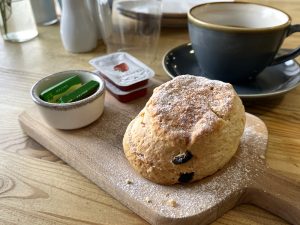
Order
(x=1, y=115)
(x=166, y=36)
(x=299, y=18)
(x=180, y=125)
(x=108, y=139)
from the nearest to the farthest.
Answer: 1. (x=180, y=125)
2. (x=108, y=139)
3. (x=1, y=115)
4. (x=166, y=36)
5. (x=299, y=18)

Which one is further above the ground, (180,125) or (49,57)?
(180,125)

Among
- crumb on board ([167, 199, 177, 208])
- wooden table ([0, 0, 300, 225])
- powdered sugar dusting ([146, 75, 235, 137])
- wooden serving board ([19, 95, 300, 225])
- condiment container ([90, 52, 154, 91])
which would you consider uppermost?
powdered sugar dusting ([146, 75, 235, 137])

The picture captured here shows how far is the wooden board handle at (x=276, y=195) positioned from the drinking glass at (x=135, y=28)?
56cm

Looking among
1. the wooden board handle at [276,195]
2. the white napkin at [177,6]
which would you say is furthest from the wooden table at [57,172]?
the white napkin at [177,6]

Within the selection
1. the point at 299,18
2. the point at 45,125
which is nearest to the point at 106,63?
the point at 45,125

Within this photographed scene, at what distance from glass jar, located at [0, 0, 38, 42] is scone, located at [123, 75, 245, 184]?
2.34ft

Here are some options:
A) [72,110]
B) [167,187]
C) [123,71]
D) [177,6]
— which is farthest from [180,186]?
[177,6]

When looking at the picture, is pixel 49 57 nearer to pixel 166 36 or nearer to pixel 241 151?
pixel 166 36

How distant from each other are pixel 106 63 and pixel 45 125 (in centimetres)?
23

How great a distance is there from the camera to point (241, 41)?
0.72 meters

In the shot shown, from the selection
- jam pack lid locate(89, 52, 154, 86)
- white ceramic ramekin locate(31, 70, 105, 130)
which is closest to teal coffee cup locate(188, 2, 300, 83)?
jam pack lid locate(89, 52, 154, 86)

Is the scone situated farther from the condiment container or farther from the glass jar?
the glass jar

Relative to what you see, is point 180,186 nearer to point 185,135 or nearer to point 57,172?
point 185,135

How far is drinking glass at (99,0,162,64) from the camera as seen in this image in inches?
40.8
